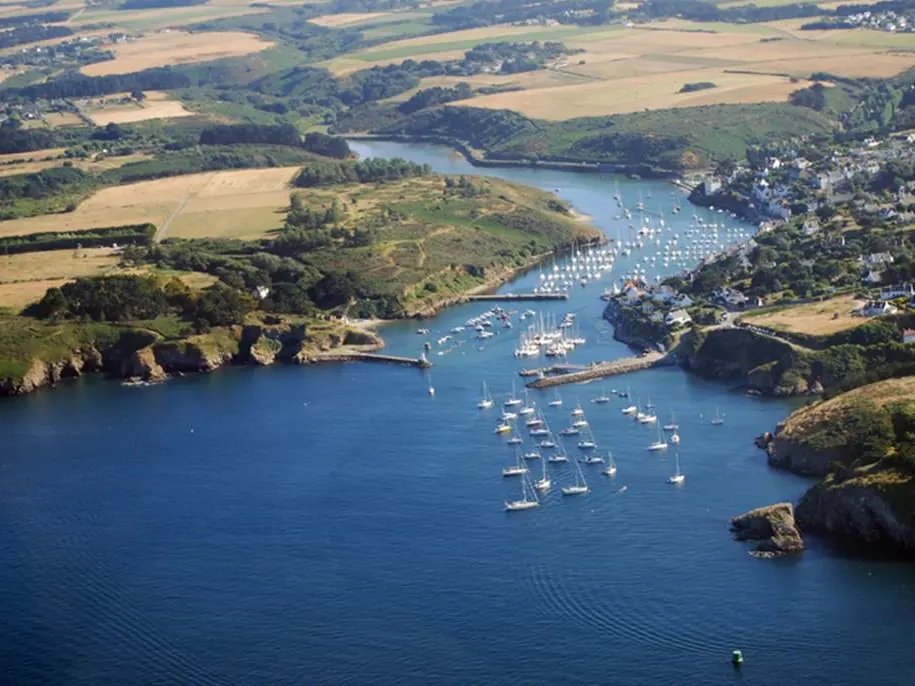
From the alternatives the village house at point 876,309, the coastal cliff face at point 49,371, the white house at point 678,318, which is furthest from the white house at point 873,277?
the coastal cliff face at point 49,371

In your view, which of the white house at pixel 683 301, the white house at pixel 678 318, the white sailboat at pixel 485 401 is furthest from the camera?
the white house at pixel 683 301

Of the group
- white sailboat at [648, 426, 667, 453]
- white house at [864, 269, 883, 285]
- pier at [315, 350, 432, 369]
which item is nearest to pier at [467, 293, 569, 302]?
pier at [315, 350, 432, 369]

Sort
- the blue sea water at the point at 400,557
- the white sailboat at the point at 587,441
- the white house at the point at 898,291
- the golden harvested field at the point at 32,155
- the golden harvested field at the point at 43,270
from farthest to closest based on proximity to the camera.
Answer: the golden harvested field at the point at 32,155 → the golden harvested field at the point at 43,270 → the white house at the point at 898,291 → the white sailboat at the point at 587,441 → the blue sea water at the point at 400,557

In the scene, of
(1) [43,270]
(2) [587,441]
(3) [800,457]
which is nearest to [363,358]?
(2) [587,441]

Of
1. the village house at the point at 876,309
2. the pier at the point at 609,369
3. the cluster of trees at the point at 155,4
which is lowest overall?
the cluster of trees at the point at 155,4

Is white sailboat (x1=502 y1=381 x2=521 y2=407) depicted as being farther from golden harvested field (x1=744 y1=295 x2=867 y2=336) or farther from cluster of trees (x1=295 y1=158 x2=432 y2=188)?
cluster of trees (x1=295 y1=158 x2=432 y2=188)

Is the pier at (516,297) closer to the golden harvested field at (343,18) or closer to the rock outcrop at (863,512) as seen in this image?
the rock outcrop at (863,512)

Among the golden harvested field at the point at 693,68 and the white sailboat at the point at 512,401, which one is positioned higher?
the white sailboat at the point at 512,401
